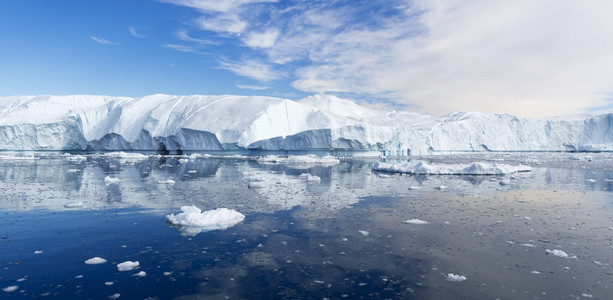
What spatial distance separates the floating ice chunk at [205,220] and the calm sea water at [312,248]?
20cm

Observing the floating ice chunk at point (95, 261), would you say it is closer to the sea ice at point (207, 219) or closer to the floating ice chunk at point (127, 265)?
Answer: the floating ice chunk at point (127, 265)

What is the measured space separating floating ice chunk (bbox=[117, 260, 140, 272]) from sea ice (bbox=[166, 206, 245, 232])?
1.63m

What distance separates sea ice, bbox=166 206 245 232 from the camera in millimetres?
5891

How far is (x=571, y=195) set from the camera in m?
9.99

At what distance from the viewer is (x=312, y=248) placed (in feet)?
15.8

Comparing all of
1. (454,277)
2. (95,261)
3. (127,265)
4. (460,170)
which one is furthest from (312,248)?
(460,170)

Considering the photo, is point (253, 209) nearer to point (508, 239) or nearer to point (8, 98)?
point (508, 239)

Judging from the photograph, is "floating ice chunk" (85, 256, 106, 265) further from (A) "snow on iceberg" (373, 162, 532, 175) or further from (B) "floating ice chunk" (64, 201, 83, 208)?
(A) "snow on iceberg" (373, 162, 532, 175)

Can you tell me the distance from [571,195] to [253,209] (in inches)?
340

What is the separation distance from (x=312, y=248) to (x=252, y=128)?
30885 mm

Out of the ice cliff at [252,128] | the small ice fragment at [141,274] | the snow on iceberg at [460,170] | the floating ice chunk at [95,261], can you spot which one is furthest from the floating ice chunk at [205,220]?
the ice cliff at [252,128]

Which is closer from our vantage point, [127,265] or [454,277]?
[454,277]

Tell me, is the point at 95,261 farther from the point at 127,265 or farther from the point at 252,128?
the point at 252,128

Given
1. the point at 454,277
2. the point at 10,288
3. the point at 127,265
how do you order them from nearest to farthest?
the point at 10,288
the point at 454,277
the point at 127,265
